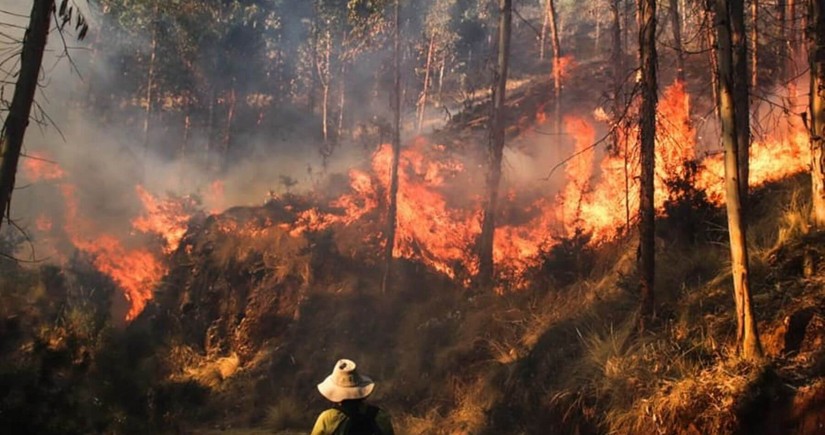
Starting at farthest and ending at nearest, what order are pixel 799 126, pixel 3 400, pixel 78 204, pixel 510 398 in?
1. pixel 78 204
2. pixel 799 126
3. pixel 510 398
4. pixel 3 400

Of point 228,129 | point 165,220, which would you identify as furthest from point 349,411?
point 228,129

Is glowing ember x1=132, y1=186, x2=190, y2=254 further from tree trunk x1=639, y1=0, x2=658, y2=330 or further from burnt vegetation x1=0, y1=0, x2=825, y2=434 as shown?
tree trunk x1=639, y1=0, x2=658, y2=330

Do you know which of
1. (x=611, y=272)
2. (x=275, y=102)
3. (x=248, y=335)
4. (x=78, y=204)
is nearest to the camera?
(x=611, y=272)

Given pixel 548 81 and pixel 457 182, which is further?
pixel 548 81

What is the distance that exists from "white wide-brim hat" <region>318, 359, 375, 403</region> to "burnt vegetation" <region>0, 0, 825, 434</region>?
12.9 feet

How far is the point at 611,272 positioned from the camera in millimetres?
11984

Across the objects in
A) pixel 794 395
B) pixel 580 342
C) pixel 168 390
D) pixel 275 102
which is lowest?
pixel 168 390

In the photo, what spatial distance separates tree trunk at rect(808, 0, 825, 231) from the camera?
7961 millimetres

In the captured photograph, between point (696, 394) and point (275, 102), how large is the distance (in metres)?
45.6

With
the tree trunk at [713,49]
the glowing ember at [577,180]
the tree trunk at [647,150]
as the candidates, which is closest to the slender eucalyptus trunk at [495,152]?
the glowing ember at [577,180]

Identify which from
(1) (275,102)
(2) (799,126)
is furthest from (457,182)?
(1) (275,102)

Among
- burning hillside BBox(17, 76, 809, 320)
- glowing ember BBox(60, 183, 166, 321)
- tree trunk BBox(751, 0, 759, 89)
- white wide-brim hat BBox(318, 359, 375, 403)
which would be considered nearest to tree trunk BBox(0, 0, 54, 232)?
white wide-brim hat BBox(318, 359, 375, 403)

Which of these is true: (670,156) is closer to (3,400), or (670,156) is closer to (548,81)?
(3,400)

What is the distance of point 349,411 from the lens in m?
4.43
